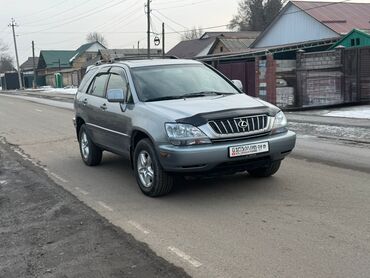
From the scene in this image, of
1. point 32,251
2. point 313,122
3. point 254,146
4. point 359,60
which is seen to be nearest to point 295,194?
point 254,146

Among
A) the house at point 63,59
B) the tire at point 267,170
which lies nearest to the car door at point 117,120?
the tire at point 267,170

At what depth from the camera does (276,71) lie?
20.0 m

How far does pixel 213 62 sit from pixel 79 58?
66.8 meters

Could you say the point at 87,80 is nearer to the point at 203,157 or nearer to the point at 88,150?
the point at 88,150

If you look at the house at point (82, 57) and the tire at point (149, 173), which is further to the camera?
the house at point (82, 57)

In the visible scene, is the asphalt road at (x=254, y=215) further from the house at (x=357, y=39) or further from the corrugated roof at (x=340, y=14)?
the corrugated roof at (x=340, y=14)

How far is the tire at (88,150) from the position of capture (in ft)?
28.4

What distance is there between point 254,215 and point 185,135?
1.19 m

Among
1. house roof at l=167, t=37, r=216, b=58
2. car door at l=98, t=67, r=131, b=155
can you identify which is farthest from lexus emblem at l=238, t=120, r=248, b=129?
house roof at l=167, t=37, r=216, b=58

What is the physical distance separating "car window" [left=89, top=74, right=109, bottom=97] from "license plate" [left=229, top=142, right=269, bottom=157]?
115 inches

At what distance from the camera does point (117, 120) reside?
23.5 feet

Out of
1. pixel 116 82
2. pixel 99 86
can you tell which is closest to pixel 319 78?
pixel 99 86

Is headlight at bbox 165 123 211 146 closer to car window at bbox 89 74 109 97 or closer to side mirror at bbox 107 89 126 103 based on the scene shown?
side mirror at bbox 107 89 126 103

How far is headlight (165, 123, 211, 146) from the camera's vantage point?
5793 mm
